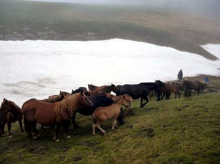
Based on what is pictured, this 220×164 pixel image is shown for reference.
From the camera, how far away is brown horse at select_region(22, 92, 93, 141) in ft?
40.7

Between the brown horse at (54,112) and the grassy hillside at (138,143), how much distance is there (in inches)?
39.6

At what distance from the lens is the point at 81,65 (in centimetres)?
4084

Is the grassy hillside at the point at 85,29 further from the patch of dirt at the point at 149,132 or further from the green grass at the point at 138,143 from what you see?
the patch of dirt at the point at 149,132

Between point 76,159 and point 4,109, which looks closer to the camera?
point 76,159

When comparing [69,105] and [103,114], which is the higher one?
[69,105]

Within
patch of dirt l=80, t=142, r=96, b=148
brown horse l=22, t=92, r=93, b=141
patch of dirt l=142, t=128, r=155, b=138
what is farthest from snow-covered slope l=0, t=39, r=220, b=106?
patch of dirt l=142, t=128, r=155, b=138

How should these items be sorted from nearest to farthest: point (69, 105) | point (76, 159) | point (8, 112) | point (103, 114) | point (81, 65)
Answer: point (76, 159) → point (69, 105) → point (103, 114) → point (8, 112) → point (81, 65)

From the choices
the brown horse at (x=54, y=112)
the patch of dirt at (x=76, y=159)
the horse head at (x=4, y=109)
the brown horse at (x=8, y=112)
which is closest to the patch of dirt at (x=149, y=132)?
the brown horse at (x=54, y=112)

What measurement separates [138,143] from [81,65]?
31.0m

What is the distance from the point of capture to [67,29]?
60094 millimetres

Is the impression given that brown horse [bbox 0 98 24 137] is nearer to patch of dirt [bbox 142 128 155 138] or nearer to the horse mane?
the horse mane

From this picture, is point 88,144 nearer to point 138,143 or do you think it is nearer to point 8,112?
point 138,143

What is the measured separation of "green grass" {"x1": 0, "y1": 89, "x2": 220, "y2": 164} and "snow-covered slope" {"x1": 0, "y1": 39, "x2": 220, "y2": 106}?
14.3 meters

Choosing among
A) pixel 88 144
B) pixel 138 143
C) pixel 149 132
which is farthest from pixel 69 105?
pixel 149 132
